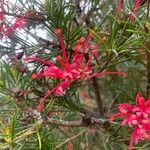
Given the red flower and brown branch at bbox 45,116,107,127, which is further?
brown branch at bbox 45,116,107,127

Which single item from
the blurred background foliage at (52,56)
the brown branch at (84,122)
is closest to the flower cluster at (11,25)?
the blurred background foliage at (52,56)

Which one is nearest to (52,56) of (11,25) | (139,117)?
(11,25)

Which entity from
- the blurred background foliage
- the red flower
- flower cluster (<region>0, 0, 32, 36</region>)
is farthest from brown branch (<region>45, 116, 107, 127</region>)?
flower cluster (<region>0, 0, 32, 36</region>)

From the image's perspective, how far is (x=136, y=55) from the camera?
101 centimetres

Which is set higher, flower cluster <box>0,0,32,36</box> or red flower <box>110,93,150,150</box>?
flower cluster <box>0,0,32,36</box>

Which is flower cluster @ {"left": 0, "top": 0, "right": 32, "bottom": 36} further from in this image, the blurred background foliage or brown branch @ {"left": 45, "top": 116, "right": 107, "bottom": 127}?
brown branch @ {"left": 45, "top": 116, "right": 107, "bottom": 127}

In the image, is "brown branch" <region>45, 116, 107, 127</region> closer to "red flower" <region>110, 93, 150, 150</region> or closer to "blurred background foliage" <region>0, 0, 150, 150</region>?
"blurred background foliage" <region>0, 0, 150, 150</region>

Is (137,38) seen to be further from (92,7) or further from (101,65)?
(92,7)

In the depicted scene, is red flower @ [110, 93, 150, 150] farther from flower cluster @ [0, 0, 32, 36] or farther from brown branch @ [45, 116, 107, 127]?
flower cluster @ [0, 0, 32, 36]

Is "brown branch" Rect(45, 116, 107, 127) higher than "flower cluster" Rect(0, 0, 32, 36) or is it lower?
lower

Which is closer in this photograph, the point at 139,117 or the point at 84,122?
the point at 139,117

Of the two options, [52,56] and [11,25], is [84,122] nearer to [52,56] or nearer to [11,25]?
[52,56]

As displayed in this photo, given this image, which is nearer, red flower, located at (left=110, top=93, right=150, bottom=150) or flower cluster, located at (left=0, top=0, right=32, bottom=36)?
red flower, located at (left=110, top=93, right=150, bottom=150)

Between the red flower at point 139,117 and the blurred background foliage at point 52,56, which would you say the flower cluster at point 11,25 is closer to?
the blurred background foliage at point 52,56
